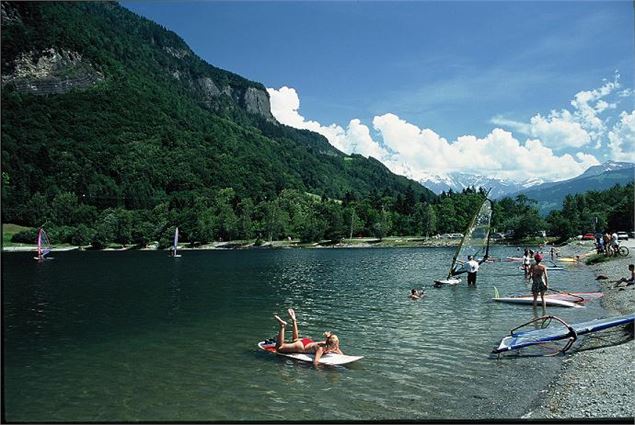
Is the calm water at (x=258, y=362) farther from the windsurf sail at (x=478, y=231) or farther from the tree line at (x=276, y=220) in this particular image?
the tree line at (x=276, y=220)

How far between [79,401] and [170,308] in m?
18.3

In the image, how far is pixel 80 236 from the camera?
465 feet

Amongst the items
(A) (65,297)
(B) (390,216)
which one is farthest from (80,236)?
(A) (65,297)

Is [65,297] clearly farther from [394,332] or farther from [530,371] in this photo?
[530,371]

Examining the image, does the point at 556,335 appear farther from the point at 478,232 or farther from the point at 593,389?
the point at 478,232

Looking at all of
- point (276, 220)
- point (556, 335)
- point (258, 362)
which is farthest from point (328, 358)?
point (276, 220)

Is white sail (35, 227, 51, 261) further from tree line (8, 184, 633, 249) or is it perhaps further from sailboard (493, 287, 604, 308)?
sailboard (493, 287, 604, 308)

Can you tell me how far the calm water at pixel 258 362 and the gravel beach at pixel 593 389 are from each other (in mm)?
517

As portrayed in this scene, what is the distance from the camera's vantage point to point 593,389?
12.1m

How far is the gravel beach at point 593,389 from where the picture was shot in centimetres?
1058

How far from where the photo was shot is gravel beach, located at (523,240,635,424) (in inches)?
416

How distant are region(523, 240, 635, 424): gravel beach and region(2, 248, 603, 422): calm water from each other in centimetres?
52

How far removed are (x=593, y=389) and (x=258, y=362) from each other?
9.87 m

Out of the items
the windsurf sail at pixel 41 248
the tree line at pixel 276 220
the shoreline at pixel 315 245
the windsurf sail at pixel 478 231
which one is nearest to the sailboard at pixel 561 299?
the windsurf sail at pixel 478 231
